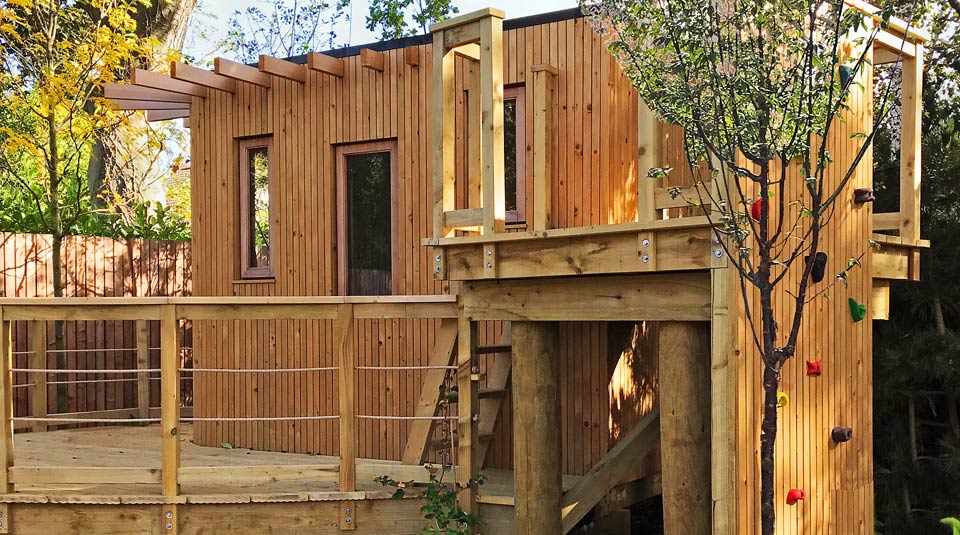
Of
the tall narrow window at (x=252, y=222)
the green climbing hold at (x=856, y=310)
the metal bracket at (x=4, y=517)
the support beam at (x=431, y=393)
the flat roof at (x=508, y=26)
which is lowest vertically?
the metal bracket at (x=4, y=517)

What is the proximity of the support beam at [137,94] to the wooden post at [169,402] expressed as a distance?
2945 millimetres

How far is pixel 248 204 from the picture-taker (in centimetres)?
962

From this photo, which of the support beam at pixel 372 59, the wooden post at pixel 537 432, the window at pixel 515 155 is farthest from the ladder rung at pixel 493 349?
the support beam at pixel 372 59

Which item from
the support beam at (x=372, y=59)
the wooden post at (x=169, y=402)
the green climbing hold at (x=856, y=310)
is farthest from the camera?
the support beam at (x=372, y=59)

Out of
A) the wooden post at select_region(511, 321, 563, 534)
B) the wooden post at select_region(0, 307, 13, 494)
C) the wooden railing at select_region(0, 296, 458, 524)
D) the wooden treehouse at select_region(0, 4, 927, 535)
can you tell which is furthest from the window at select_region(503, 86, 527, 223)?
the wooden post at select_region(0, 307, 13, 494)

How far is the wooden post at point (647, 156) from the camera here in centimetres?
586

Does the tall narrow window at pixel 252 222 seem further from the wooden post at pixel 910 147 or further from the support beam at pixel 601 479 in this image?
→ the wooden post at pixel 910 147

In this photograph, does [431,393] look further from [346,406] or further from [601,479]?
[601,479]

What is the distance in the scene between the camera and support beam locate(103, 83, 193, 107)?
9.45m

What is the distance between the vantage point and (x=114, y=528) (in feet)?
24.5

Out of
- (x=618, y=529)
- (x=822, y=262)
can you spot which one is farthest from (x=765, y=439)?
(x=618, y=529)

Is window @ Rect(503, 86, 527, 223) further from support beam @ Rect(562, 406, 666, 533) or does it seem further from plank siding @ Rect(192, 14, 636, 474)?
support beam @ Rect(562, 406, 666, 533)

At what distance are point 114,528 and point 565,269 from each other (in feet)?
12.2

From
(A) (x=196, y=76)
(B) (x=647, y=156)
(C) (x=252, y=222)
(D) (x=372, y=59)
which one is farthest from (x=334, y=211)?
(B) (x=647, y=156)
